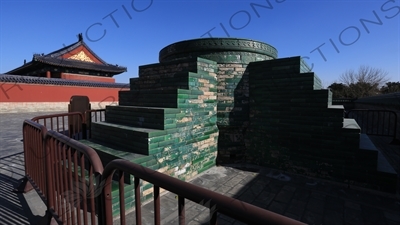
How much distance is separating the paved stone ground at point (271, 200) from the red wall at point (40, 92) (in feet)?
45.8

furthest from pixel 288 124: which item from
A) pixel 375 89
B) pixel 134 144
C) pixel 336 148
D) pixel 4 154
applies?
pixel 375 89

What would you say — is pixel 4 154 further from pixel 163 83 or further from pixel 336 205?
pixel 336 205

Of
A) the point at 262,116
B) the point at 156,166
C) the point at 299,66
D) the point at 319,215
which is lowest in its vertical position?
the point at 319,215

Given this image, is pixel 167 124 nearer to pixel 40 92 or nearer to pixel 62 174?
pixel 62 174

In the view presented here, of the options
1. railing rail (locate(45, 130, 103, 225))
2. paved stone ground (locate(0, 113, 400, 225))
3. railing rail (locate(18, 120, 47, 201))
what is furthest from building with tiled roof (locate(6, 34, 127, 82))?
railing rail (locate(45, 130, 103, 225))

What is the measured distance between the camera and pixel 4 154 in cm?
466

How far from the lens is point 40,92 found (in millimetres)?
15734

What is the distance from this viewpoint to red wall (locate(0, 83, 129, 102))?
1426cm

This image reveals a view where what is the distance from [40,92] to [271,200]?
18.5 metres

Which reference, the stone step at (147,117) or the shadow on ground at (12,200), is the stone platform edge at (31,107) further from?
the stone step at (147,117)

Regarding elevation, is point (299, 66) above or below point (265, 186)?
above

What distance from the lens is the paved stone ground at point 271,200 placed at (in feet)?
8.10

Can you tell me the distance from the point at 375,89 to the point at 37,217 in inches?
1272

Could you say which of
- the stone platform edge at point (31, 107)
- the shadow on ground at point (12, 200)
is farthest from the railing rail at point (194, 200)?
the stone platform edge at point (31, 107)
